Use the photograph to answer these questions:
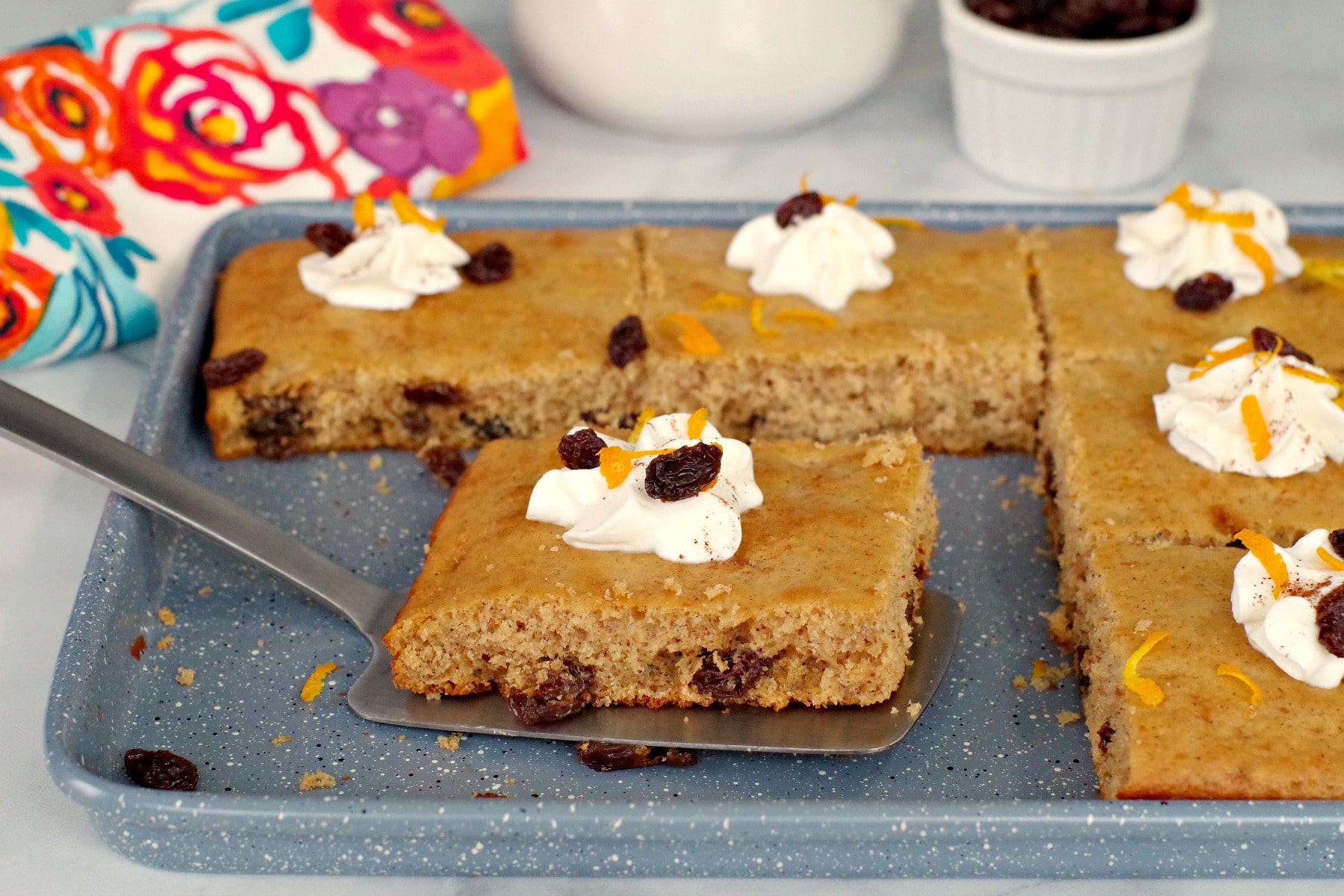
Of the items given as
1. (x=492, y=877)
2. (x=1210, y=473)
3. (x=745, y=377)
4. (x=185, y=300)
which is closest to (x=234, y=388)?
(x=185, y=300)

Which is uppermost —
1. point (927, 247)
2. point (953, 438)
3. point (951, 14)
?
point (951, 14)

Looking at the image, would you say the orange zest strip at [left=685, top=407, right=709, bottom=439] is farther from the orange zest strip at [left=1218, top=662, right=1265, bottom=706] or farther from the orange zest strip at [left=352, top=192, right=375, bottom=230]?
the orange zest strip at [left=352, top=192, right=375, bottom=230]

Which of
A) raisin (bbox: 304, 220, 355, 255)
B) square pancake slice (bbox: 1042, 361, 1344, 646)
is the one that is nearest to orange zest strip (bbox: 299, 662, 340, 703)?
raisin (bbox: 304, 220, 355, 255)

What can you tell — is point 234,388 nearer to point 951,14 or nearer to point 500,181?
point 500,181

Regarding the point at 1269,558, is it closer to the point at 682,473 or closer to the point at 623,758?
the point at 682,473

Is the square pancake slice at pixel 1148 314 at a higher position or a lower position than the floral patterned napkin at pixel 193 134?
lower

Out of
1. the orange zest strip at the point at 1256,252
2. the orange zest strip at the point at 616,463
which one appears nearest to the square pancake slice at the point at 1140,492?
the orange zest strip at the point at 1256,252

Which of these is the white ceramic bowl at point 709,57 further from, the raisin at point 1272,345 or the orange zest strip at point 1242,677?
the orange zest strip at point 1242,677
